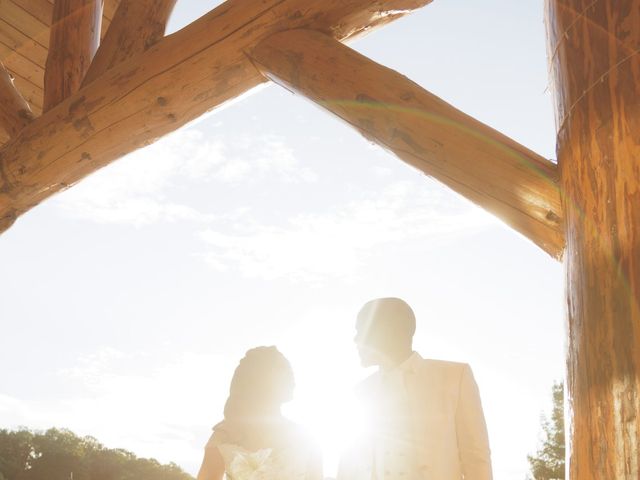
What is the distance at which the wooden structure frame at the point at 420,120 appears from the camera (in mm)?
1077

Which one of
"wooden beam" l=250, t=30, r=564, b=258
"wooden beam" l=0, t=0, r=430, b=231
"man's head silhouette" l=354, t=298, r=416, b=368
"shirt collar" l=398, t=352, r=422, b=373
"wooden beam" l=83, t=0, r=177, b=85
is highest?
"wooden beam" l=83, t=0, r=177, b=85

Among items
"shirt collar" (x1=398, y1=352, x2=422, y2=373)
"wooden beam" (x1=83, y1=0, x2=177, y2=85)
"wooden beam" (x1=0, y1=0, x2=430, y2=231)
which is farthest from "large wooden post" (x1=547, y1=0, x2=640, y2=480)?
"wooden beam" (x1=83, y1=0, x2=177, y2=85)

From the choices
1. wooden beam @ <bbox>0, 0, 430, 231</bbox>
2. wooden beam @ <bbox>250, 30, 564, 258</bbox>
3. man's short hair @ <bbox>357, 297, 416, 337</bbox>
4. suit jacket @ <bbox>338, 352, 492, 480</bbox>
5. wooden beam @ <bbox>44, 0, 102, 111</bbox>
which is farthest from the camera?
wooden beam @ <bbox>44, 0, 102, 111</bbox>

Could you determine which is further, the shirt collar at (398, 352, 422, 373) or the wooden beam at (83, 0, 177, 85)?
the wooden beam at (83, 0, 177, 85)

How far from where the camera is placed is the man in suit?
1.96m

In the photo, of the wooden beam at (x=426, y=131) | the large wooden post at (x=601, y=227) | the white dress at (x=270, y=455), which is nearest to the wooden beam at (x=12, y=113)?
the wooden beam at (x=426, y=131)

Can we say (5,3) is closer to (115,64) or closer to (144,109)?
(115,64)

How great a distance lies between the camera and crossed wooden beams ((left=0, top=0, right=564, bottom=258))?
1.72m

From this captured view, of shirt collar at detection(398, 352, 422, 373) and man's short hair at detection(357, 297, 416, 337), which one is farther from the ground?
man's short hair at detection(357, 297, 416, 337)

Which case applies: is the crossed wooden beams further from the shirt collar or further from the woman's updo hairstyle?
the woman's updo hairstyle

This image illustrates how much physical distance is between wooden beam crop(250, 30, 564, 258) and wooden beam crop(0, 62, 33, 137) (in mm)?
1626

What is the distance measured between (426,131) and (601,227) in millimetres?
801

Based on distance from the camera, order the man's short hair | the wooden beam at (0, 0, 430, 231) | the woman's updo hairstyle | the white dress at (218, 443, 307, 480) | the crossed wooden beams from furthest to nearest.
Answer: the woman's updo hairstyle
the white dress at (218, 443, 307, 480)
the wooden beam at (0, 0, 430, 231)
the man's short hair
the crossed wooden beams

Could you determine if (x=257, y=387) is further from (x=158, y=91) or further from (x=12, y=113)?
(x=12, y=113)
